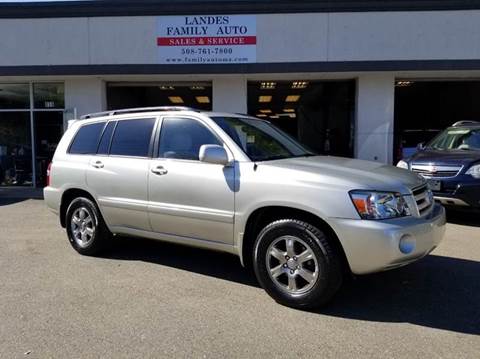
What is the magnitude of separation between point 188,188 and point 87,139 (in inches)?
82.6

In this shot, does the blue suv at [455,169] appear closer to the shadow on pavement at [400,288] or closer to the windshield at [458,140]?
the windshield at [458,140]

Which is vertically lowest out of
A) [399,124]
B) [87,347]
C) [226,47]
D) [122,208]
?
[87,347]

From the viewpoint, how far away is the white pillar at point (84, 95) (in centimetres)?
1368

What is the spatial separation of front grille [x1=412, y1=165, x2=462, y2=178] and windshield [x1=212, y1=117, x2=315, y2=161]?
11.0ft

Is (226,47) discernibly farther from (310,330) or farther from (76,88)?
(310,330)

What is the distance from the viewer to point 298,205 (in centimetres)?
402

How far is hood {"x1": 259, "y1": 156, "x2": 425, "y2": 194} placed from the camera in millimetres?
3926

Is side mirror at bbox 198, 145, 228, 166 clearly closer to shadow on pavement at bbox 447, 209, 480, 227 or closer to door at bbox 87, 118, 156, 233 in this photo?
door at bbox 87, 118, 156, 233

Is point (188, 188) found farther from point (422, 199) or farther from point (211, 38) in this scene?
point (211, 38)

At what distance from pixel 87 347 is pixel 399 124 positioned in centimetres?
1846

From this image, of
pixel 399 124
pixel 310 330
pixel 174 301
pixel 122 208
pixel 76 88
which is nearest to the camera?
Answer: pixel 310 330

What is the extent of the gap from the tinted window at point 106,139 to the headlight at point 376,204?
131 inches

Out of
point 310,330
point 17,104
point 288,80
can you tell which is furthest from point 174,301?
point 17,104

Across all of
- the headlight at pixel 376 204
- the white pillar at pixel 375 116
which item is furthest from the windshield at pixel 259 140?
the white pillar at pixel 375 116
